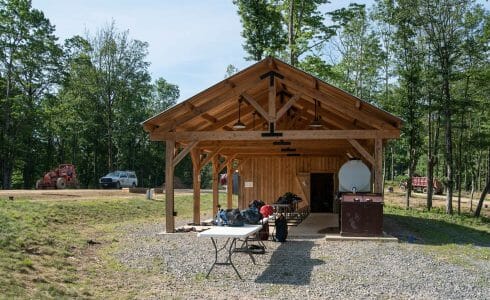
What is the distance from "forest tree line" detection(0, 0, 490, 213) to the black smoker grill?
45.3ft

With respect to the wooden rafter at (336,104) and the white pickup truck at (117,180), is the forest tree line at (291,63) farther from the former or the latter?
the wooden rafter at (336,104)

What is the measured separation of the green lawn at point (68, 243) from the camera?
21.7ft

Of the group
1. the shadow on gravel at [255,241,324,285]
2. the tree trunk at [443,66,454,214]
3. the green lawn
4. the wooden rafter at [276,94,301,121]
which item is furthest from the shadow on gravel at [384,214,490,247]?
the tree trunk at [443,66,454,214]

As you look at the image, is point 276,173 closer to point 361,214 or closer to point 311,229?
point 311,229

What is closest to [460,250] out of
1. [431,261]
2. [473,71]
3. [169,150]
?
[431,261]

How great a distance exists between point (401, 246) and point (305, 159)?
34.4 feet

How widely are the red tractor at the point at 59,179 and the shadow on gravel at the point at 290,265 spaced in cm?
2201

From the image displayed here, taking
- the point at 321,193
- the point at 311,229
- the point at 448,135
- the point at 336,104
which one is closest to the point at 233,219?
the point at 336,104

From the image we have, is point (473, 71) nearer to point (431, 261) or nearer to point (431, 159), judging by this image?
point (431, 159)

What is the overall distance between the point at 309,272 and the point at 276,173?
1335 centimetres

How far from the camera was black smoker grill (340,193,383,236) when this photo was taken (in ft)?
38.8

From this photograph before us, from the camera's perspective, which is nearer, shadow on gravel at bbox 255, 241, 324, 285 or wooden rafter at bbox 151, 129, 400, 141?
shadow on gravel at bbox 255, 241, 324, 285

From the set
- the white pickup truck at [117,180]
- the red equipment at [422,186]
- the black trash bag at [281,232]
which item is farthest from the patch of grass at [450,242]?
the red equipment at [422,186]

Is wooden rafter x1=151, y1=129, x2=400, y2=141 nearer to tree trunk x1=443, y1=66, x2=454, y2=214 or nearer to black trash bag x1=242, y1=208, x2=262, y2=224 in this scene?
black trash bag x1=242, y1=208, x2=262, y2=224
